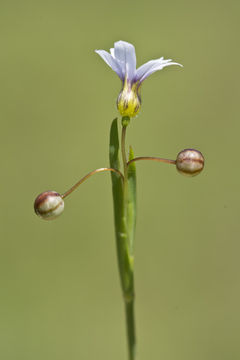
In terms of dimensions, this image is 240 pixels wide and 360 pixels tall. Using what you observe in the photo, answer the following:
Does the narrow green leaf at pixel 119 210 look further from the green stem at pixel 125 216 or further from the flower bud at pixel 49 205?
the flower bud at pixel 49 205

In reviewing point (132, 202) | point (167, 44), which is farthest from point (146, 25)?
point (132, 202)

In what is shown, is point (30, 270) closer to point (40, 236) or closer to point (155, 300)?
point (40, 236)

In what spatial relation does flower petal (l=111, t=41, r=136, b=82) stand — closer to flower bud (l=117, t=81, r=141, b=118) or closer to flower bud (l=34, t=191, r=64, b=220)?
flower bud (l=117, t=81, r=141, b=118)

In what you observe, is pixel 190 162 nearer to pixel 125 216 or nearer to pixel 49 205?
pixel 125 216

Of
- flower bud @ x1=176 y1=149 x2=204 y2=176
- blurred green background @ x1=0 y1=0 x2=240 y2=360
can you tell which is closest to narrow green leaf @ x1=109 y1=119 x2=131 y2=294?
flower bud @ x1=176 y1=149 x2=204 y2=176

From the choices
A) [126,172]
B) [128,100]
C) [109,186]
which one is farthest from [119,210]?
[109,186]

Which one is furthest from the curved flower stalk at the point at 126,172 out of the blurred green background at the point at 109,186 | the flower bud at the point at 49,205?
the blurred green background at the point at 109,186
